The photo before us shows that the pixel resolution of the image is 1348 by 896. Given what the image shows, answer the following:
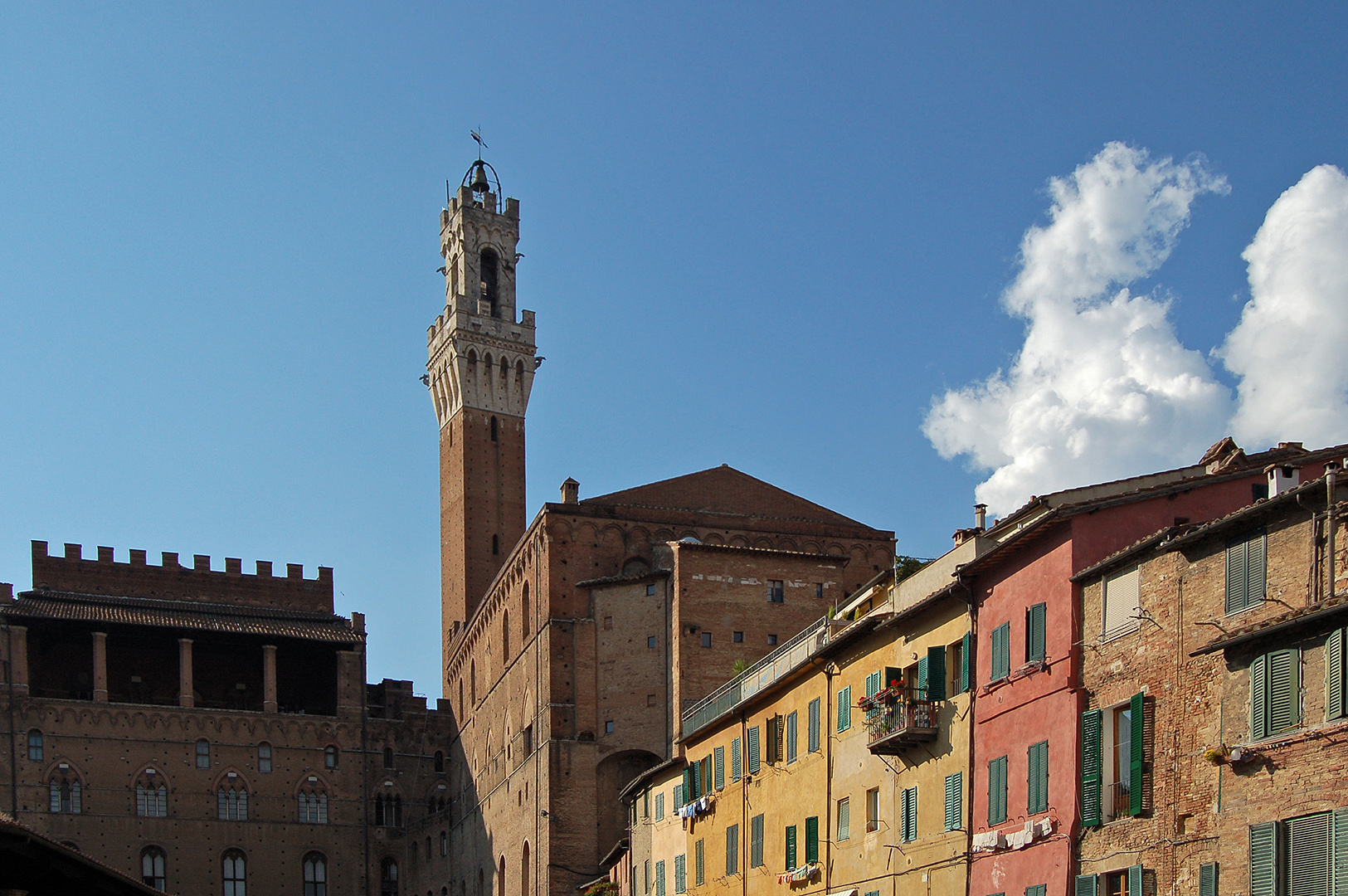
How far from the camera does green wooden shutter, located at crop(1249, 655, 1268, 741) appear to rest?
54.7 ft

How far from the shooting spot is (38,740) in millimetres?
58406

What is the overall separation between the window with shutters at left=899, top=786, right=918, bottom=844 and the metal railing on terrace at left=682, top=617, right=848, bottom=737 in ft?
15.6

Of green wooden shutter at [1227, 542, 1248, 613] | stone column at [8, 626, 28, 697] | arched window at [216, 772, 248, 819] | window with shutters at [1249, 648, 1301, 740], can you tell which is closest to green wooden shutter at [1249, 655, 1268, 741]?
window with shutters at [1249, 648, 1301, 740]

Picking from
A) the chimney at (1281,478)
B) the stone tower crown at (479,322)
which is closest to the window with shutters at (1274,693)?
the chimney at (1281,478)

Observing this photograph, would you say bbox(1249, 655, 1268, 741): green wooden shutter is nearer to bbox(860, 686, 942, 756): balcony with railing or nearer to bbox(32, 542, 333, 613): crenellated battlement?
bbox(860, 686, 942, 756): balcony with railing

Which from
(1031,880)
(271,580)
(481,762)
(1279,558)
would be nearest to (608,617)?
(481,762)

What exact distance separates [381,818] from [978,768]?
44338 millimetres

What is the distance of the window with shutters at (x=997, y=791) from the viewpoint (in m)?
22.0

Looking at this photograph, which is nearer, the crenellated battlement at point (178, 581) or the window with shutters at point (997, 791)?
the window with shutters at point (997, 791)

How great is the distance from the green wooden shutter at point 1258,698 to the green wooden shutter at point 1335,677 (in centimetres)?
88

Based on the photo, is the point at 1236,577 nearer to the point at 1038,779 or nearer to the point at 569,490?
the point at 1038,779

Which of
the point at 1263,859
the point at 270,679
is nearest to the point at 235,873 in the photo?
the point at 270,679

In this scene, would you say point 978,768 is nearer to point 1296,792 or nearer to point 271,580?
point 1296,792

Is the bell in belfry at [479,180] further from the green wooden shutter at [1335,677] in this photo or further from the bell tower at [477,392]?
the green wooden shutter at [1335,677]
